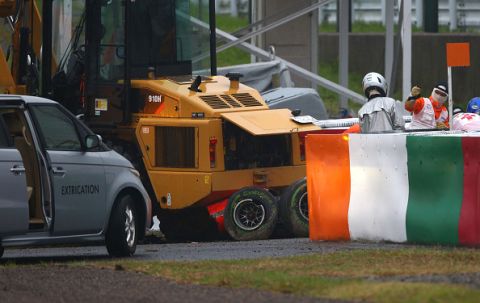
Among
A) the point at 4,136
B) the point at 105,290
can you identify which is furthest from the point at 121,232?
the point at 105,290

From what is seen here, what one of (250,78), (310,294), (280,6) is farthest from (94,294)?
(280,6)

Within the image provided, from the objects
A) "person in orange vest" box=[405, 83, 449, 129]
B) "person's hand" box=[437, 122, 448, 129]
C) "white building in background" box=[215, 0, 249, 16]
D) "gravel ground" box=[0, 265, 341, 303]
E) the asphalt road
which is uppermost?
"white building in background" box=[215, 0, 249, 16]

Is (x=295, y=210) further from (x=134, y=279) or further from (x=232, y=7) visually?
(x=232, y=7)

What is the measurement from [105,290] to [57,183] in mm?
2764

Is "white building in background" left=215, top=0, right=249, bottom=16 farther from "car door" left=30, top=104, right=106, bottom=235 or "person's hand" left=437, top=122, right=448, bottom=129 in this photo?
"car door" left=30, top=104, right=106, bottom=235

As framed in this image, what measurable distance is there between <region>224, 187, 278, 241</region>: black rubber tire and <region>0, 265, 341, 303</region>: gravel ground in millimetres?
4663

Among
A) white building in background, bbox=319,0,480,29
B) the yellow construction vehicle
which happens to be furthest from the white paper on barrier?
white building in background, bbox=319,0,480,29

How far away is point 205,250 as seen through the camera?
1573cm

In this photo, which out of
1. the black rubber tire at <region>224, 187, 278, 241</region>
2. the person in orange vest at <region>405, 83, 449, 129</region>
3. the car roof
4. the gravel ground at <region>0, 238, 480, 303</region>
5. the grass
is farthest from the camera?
the person in orange vest at <region>405, 83, 449, 129</region>

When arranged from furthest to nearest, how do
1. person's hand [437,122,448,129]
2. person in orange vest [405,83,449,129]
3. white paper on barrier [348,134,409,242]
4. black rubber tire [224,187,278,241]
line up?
person's hand [437,122,448,129] → person in orange vest [405,83,449,129] → black rubber tire [224,187,278,241] → white paper on barrier [348,134,409,242]

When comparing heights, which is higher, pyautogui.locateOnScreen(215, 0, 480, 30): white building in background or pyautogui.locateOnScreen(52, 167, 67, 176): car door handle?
pyautogui.locateOnScreen(215, 0, 480, 30): white building in background

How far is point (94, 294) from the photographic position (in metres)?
11.4

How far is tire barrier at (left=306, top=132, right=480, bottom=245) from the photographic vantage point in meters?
14.3

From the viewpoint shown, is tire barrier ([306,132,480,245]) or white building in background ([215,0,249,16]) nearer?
tire barrier ([306,132,480,245])
